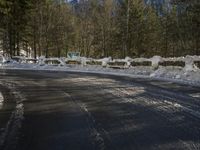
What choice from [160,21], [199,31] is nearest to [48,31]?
[160,21]

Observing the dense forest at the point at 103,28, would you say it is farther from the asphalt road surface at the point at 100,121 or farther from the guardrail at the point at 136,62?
the asphalt road surface at the point at 100,121

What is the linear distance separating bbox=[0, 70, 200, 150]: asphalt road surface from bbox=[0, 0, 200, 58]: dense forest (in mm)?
30469

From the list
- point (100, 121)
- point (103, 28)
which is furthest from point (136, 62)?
point (103, 28)

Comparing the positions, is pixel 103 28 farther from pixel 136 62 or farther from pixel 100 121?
pixel 100 121

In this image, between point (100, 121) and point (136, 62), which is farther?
point (136, 62)

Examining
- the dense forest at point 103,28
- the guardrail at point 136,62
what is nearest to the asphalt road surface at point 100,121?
the guardrail at point 136,62

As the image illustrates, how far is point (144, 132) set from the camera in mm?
7809

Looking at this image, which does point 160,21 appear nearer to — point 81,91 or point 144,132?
point 81,91

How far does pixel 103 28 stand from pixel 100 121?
57.4 metres

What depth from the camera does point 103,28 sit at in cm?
6575

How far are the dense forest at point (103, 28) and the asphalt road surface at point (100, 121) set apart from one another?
30.5 metres

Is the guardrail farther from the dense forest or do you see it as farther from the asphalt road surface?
the asphalt road surface

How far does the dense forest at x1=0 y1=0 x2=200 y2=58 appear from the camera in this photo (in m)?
51.2

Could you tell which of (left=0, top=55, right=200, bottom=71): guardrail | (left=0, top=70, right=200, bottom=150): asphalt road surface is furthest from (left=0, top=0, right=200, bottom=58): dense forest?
(left=0, top=70, right=200, bottom=150): asphalt road surface
